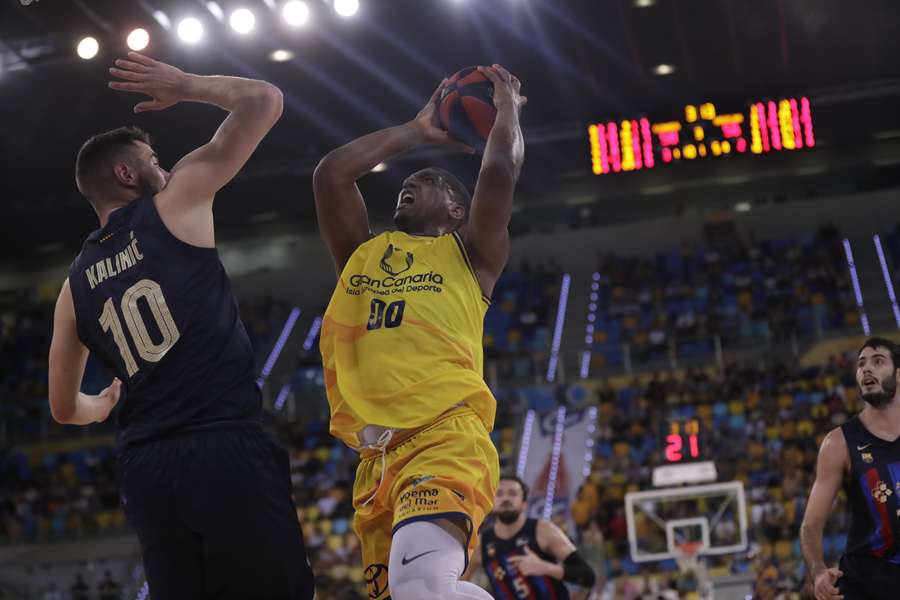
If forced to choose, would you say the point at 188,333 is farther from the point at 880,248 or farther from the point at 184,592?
the point at 880,248

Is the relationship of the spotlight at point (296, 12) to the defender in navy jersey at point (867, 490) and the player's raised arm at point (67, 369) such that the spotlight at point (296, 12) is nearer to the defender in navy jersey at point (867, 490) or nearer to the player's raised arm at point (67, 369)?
the defender in navy jersey at point (867, 490)

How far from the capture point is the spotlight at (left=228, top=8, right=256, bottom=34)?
1523 cm

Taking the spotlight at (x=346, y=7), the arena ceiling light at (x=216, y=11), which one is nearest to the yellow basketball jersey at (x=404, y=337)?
the spotlight at (x=346, y=7)

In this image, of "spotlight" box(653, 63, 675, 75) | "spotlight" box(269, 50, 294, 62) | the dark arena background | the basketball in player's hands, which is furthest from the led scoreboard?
the basketball in player's hands

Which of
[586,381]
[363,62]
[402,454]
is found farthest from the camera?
[586,381]

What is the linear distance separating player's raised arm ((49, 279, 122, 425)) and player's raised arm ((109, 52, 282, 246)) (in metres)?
0.49

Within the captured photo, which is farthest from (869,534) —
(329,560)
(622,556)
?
(329,560)

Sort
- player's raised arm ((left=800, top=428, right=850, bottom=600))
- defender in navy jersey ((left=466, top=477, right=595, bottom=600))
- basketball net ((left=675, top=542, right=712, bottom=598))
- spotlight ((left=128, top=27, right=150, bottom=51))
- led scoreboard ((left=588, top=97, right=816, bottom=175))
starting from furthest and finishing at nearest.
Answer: led scoreboard ((left=588, top=97, right=816, bottom=175)) → spotlight ((left=128, top=27, right=150, bottom=51)) → basketball net ((left=675, top=542, right=712, bottom=598)) → defender in navy jersey ((left=466, top=477, right=595, bottom=600)) → player's raised arm ((left=800, top=428, right=850, bottom=600))

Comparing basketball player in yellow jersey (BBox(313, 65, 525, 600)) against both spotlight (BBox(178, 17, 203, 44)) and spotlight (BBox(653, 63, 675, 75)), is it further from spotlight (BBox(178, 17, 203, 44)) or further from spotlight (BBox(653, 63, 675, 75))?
spotlight (BBox(653, 63, 675, 75))

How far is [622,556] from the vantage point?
15.4m

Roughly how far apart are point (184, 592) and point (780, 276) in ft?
71.5

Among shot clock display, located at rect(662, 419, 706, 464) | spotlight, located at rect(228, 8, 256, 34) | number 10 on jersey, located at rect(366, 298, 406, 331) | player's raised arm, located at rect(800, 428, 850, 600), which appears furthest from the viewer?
spotlight, located at rect(228, 8, 256, 34)

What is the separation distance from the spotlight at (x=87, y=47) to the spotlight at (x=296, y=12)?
8.00ft

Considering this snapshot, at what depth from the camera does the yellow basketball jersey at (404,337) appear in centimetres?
394
